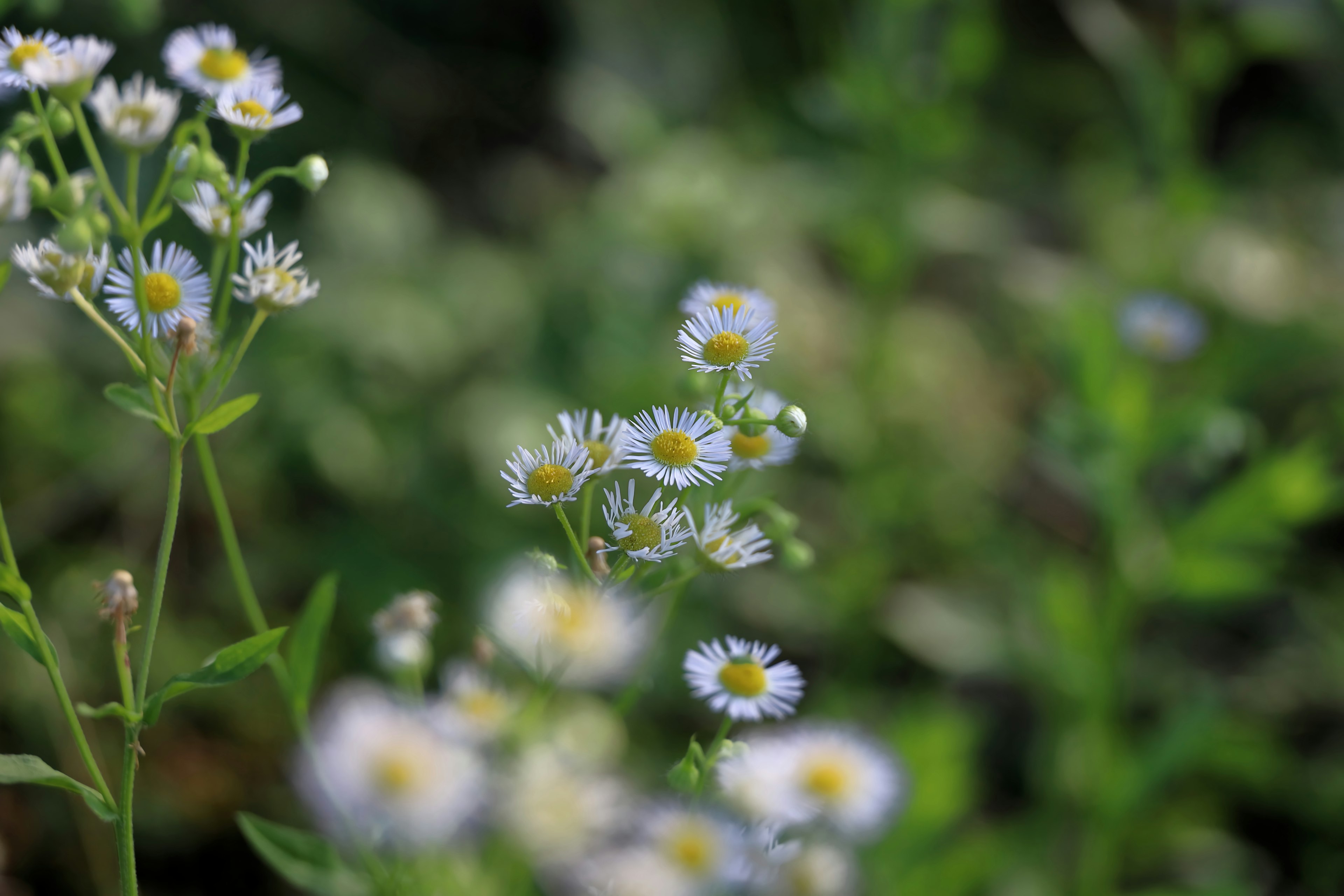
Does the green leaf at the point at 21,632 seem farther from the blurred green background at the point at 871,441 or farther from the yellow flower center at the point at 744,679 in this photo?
the blurred green background at the point at 871,441

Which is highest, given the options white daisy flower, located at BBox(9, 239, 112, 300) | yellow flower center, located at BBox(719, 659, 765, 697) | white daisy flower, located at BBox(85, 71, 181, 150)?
white daisy flower, located at BBox(85, 71, 181, 150)

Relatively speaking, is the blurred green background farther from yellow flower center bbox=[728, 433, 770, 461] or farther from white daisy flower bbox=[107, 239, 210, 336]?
yellow flower center bbox=[728, 433, 770, 461]

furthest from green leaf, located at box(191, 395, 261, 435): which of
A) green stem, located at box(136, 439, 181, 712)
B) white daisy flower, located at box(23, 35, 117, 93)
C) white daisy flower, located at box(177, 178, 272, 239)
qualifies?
white daisy flower, located at box(23, 35, 117, 93)

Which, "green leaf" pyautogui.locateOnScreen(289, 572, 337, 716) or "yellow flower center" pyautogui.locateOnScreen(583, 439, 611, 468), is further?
"green leaf" pyautogui.locateOnScreen(289, 572, 337, 716)

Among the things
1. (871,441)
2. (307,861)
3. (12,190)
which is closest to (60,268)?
(12,190)

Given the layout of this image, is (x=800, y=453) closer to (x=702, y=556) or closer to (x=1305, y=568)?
(x=1305, y=568)

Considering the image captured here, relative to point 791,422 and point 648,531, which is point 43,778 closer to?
point 648,531
